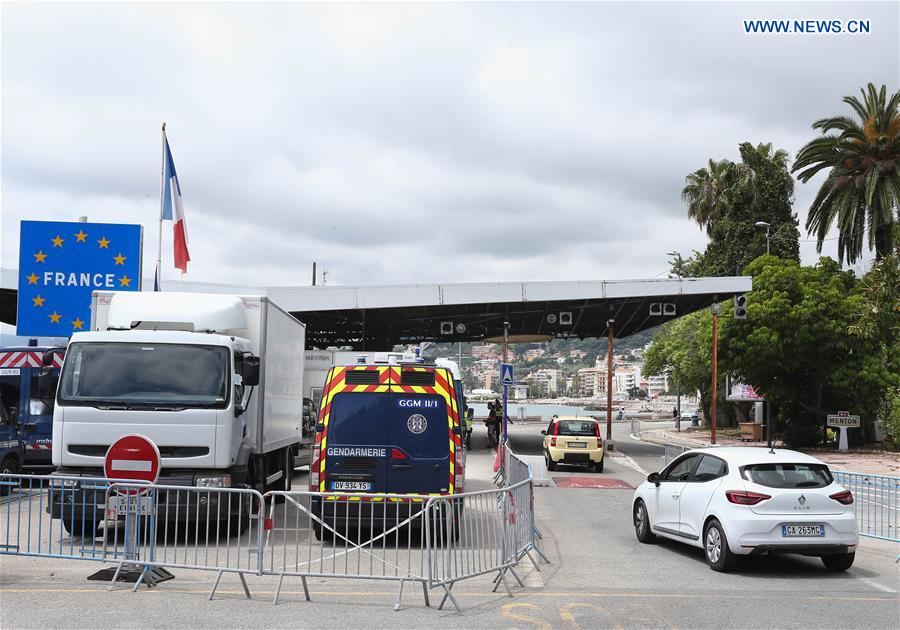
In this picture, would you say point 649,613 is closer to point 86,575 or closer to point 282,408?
point 86,575

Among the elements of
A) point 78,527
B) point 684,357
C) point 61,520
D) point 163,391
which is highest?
point 684,357

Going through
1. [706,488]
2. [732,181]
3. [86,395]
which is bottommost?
[706,488]

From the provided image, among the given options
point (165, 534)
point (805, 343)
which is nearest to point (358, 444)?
point (165, 534)

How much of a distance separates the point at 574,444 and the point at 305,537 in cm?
A: 1566

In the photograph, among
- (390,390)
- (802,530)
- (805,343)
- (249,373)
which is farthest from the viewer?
(805,343)

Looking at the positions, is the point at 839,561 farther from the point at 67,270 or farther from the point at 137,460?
the point at 67,270

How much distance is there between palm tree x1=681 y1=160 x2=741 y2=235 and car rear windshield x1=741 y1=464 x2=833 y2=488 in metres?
58.7

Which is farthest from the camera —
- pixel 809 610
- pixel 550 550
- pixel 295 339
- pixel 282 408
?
pixel 295 339

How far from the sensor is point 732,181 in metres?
64.0

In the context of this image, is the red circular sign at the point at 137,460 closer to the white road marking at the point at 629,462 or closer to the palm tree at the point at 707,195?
the white road marking at the point at 629,462

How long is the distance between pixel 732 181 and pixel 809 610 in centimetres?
5908

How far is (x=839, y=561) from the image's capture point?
35.3 ft

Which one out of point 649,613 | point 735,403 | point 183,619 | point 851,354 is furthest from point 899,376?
point 183,619

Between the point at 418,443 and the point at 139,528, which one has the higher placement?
the point at 418,443
